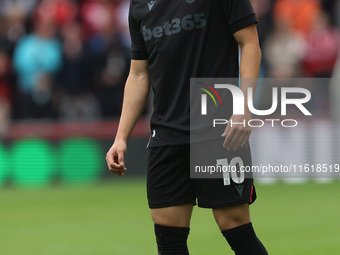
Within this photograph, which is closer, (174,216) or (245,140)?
(245,140)

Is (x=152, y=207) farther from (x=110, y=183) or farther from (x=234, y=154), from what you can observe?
(x=110, y=183)

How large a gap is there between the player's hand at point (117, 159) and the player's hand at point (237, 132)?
69 cm

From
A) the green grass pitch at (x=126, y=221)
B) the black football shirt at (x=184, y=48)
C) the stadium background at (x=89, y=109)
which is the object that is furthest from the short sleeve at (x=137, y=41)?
the stadium background at (x=89, y=109)

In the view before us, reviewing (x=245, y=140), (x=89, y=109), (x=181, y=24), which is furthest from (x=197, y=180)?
(x=89, y=109)

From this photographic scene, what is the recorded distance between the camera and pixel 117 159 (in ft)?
16.2

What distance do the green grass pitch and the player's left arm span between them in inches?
114

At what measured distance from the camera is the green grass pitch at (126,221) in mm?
7672

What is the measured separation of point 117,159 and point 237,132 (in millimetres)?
840

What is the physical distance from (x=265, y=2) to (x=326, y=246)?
8122 mm

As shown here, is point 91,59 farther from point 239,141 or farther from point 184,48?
point 239,141

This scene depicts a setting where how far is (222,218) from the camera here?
465 cm

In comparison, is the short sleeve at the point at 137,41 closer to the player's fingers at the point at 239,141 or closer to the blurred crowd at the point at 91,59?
the player's fingers at the point at 239,141

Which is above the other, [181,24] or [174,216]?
[181,24]

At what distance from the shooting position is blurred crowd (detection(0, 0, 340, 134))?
13.9 meters
